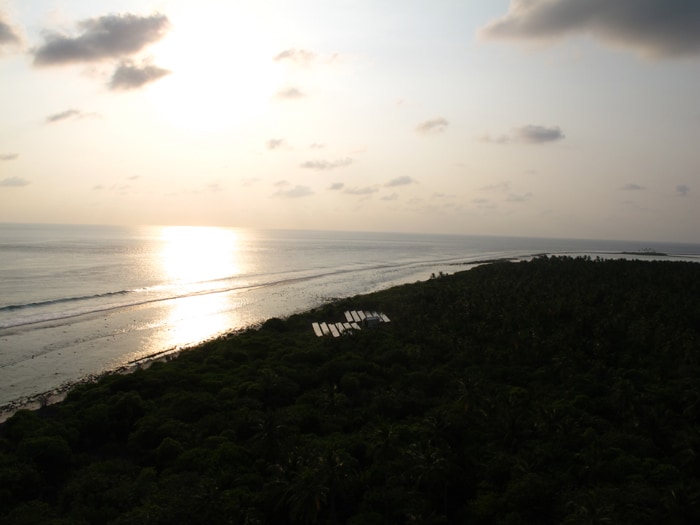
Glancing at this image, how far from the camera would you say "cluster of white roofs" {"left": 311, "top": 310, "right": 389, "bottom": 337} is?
7219 cm

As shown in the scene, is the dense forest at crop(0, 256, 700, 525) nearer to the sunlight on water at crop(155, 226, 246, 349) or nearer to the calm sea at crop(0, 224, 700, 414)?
the calm sea at crop(0, 224, 700, 414)

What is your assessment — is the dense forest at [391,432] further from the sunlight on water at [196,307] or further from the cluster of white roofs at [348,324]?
the sunlight on water at [196,307]

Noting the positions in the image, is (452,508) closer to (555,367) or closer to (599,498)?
(599,498)

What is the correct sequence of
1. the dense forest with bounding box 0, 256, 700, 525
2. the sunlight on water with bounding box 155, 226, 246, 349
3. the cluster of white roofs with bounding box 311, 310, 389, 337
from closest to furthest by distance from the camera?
1. the dense forest with bounding box 0, 256, 700, 525
2. the cluster of white roofs with bounding box 311, 310, 389, 337
3. the sunlight on water with bounding box 155, 226, 246, 349

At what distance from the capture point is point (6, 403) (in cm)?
4769

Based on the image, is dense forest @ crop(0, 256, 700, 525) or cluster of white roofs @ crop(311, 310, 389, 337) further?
cluster of white roofs @ crop(311, 310, 389, 337)

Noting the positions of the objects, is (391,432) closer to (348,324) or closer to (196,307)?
(348,324)

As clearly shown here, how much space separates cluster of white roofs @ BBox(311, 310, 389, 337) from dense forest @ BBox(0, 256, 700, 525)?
469 centimetres

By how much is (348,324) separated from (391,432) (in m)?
43.5

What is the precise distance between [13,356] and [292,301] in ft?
191

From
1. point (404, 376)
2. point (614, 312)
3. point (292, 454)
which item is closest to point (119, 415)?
point (292, 454)

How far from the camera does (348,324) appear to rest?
3041 inches

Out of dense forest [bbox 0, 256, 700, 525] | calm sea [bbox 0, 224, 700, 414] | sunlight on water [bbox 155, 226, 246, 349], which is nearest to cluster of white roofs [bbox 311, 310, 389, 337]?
dense forest [bbox 0, 256, 700, 525]

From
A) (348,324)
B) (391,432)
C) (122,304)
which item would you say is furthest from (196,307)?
(391,432)
